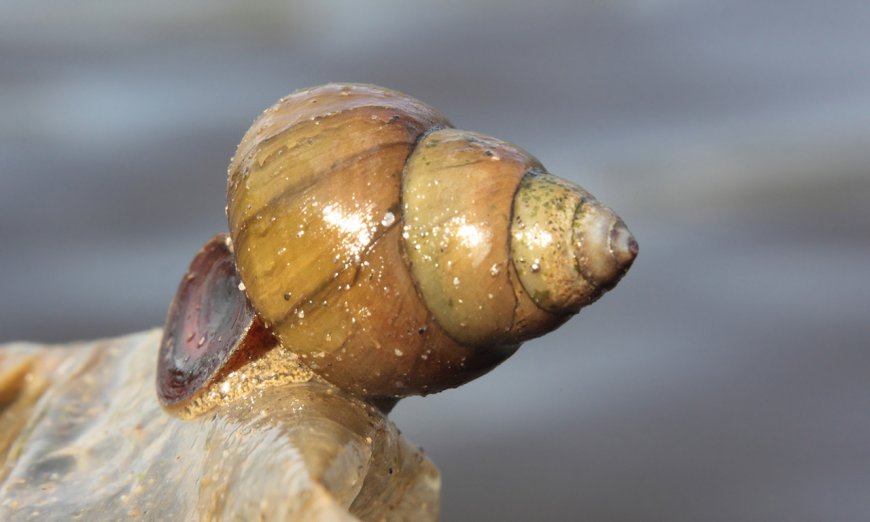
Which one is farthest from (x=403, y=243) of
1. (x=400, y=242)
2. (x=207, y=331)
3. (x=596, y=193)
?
(x=596, y=193)

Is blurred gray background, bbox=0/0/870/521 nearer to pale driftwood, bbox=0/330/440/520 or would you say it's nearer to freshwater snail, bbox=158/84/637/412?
pale driftwood, bbox=0/330/440/520

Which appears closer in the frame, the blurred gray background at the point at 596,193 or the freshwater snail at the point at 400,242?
the freshwater snail at the point at 400,242

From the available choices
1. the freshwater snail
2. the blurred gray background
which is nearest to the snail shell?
the freshwater snail

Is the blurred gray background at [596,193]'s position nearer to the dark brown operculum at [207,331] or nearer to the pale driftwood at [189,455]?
the pale driftwood at [189,455]

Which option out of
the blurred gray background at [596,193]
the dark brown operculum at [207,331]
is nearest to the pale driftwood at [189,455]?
the dark brown operculum at [207,331]

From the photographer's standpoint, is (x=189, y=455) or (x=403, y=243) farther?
(x=189, y=455)

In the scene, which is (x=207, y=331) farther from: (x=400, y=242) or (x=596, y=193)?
(x=596, y=193)

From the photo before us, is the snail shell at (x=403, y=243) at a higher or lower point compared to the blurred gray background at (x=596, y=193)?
higher

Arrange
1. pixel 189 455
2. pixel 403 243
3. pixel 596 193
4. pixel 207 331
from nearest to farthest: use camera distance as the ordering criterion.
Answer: pixel 403 243
pixel 189 455
pixel 207 331
pixel 596 193
